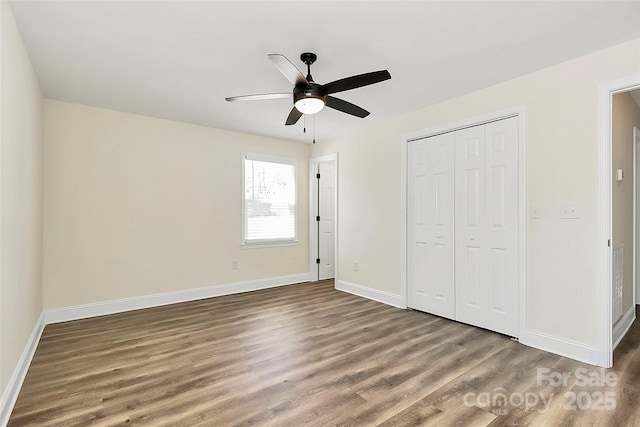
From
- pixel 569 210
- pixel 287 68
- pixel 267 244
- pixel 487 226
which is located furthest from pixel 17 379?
pixel 569 210

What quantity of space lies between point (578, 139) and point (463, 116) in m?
1.09

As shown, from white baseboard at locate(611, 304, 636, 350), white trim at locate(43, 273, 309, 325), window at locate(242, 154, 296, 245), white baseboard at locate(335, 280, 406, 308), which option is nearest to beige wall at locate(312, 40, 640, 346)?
white baseboard at locate(611, 304, 636, 350)

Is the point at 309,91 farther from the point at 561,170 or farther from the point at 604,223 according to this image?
the point at 604,223

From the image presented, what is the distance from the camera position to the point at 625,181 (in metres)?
3.19

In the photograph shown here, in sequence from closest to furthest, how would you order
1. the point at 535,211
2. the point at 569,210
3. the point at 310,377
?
the point at 310,377 < the point at 569,210 < the point at 535,211

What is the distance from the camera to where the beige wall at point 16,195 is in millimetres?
1904

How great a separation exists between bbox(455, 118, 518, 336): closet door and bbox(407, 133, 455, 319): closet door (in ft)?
0.34

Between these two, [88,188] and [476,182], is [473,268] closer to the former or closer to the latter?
[476,182]

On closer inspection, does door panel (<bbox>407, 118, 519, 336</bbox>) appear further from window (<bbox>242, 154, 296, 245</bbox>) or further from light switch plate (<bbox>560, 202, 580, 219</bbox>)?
window (<bbox>242, 154, 296, 245</bbox>)

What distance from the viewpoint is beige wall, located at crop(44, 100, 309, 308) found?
12.1ft

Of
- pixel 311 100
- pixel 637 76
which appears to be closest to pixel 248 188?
pixel 311 100

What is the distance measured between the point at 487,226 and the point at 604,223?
93 centimetres

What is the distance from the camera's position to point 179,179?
4.46 m

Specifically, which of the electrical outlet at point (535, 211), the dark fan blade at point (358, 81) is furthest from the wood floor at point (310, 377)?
the dark fan blade at point (358, 81)
